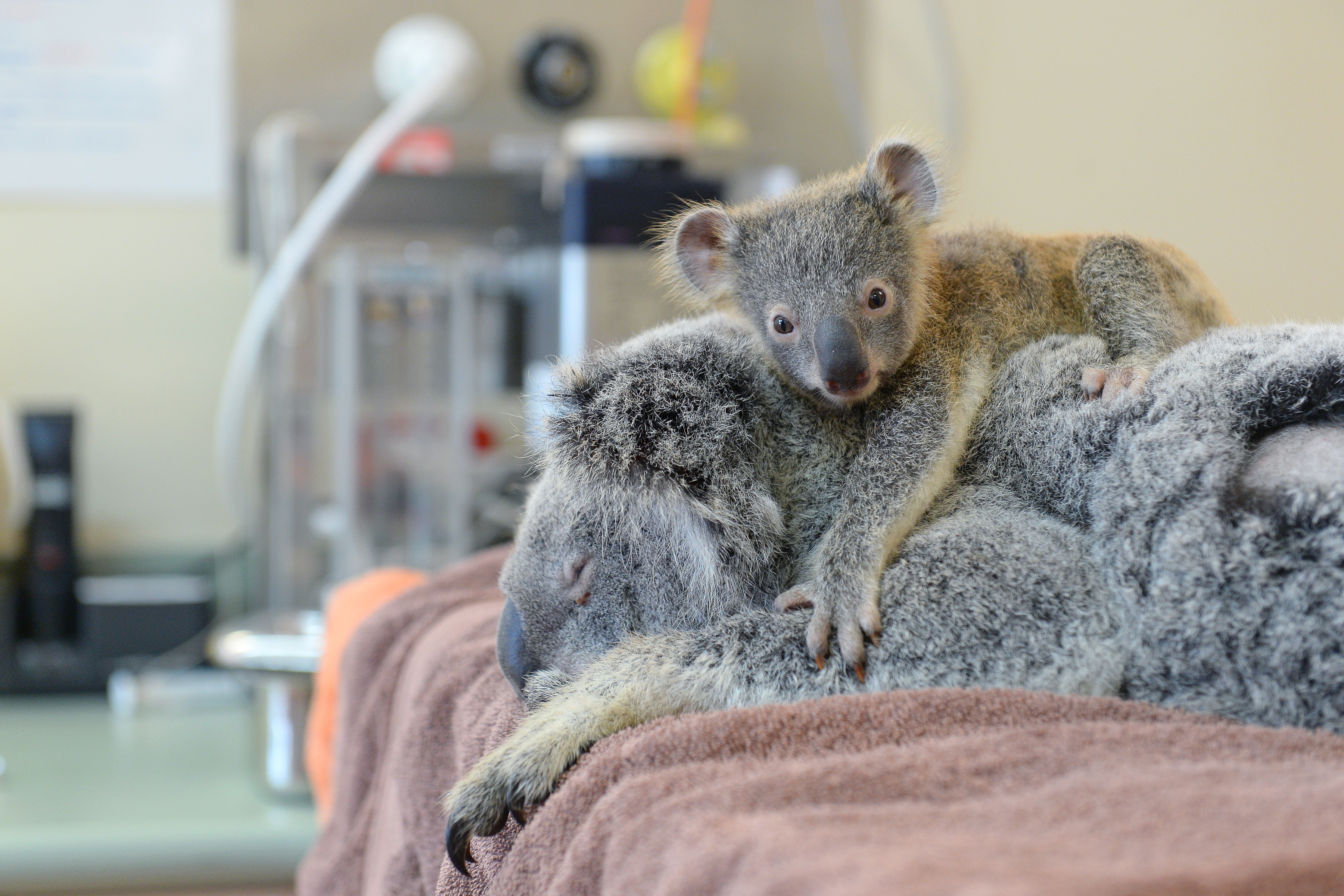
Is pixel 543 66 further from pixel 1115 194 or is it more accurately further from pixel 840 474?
pixel 840 474

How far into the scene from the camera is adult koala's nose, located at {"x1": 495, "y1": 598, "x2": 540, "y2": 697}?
88cm

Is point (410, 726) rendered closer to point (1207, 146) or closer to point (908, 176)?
point (908, 176)

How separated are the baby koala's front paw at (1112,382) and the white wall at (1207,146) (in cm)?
24

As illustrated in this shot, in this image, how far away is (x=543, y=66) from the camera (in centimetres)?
303

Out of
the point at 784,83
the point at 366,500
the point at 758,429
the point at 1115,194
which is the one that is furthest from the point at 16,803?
the point at 784,83

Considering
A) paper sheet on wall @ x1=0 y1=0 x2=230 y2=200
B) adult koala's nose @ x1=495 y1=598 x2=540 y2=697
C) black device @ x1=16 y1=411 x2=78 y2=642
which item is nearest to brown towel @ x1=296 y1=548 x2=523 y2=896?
adult koala's nose @ x1=495 y1=598 x2=540 y2=697

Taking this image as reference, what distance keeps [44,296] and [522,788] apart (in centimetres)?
278

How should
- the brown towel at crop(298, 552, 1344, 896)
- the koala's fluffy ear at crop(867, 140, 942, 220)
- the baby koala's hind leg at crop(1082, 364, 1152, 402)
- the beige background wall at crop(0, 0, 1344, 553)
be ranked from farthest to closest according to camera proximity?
1. the beige background wall at crop(0, 0, 1344, 553)
2. the koala's fluffy ear at crop(867, 140, 942, 220)
3. the baby koala's hind leg at crop(1082, 364, 1152, 402)
4. the brown towel at crop(298, 552, 1344, 896)

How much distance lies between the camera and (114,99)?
9.93ft

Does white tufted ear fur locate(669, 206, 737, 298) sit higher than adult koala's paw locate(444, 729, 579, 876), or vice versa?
white tufted ear fur locate(669, 206, 737, 298)

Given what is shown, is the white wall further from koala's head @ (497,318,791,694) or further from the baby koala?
koala's head @ (497,318,791,694)

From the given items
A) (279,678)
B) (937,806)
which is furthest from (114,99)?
(937,806)

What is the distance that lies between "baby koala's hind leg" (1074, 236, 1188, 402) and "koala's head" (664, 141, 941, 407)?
0.46 feet

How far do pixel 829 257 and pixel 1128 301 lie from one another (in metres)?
0.26
